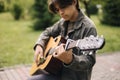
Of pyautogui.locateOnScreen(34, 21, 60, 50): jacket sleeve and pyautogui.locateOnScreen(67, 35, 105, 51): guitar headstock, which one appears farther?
pyautogui.locateOnScreen(34, 21, 60, 50): jacket sleeve

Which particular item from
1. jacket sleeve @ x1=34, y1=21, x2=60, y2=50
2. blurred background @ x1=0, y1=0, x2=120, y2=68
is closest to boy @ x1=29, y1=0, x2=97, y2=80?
jacket sleeve @ x1=34, y1=21, x2=60, y2=50

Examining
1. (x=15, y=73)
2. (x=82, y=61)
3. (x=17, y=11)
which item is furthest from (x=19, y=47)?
(x=17, y=11)

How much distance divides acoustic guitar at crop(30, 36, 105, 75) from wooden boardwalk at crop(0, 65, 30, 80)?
94.1 inches

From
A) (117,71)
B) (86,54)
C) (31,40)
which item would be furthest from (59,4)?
(31,40)

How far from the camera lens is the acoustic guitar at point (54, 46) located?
226 cm

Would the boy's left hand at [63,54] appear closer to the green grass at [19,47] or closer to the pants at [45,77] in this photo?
the pants at [45,77]

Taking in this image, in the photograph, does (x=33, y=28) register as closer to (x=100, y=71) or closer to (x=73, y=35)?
(x=100, y=71)

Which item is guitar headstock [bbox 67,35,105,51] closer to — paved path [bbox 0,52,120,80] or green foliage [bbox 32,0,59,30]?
paved path [bbox 0,52,120,80]

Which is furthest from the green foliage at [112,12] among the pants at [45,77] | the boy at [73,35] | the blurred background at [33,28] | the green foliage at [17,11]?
the pants at [45,77]

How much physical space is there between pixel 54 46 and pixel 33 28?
10.1m

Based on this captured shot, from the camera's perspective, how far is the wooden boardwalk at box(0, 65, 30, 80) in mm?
5663

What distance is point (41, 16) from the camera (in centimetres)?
1315

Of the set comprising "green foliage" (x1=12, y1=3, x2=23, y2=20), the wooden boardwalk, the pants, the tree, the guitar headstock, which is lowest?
"green foliage" (x1=12, y1=3, x2=23, y2=20)

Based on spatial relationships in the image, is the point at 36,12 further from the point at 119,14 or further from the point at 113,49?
the point at 113,49
